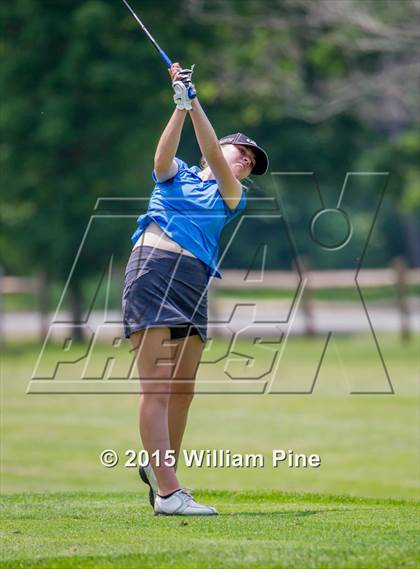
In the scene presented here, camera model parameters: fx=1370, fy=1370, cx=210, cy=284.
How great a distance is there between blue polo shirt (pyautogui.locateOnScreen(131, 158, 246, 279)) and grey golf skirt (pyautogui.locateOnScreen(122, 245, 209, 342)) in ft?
0.30

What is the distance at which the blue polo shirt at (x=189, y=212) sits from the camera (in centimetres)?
695

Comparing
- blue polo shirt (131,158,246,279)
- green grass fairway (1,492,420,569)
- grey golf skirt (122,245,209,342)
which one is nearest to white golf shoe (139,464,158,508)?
green grass fairway (1,492,420,569)

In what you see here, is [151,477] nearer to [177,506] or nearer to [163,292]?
[177,506]

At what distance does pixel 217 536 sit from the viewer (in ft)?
20.6

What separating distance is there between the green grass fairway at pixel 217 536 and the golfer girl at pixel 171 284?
36 centimetres

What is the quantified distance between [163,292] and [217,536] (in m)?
1.30

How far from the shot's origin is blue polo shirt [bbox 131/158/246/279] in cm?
695

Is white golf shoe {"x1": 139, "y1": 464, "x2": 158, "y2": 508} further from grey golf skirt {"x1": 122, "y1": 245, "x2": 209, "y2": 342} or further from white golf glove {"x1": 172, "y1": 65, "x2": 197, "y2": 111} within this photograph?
white golf glove {"x1": 172, "y1": 65, "x2": 197, "y2": 111}

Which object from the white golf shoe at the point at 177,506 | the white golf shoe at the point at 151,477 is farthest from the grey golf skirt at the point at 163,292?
the white golf shoe at the point at 177,506

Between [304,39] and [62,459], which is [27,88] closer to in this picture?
[304,39]

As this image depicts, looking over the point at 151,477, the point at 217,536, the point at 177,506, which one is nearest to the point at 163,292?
the point at 151,477

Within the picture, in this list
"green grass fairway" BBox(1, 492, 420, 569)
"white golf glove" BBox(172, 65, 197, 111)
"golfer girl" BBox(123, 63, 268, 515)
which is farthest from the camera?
"golfer girl" BBox(123, 63, 268, 515)

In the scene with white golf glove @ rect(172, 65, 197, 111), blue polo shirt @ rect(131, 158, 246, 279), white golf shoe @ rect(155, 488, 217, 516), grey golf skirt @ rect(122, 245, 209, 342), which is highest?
white golf glove @ rect(172, 65, 197, 111)

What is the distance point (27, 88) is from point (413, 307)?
12.5 metres
